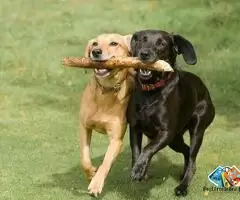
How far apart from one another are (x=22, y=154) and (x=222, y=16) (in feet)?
29.2

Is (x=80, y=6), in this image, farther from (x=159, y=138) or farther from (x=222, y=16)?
(x=159, y=138)

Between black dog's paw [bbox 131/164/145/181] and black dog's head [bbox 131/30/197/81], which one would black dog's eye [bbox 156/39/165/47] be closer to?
black dog's head [bbox 131/30/197/81]

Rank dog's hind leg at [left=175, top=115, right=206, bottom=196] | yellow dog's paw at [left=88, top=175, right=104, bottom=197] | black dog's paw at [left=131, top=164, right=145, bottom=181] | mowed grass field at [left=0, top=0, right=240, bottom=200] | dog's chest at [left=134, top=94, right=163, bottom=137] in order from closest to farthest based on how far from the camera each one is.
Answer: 1. black dog's paw at [left=131, top=164, right=145, bottom=181]
2. yellow dog's paw at [left=88, top=175, right=104, bottom=197]
3. dog's chest at [left=134, top=94, right=163, bottom=137]
4. dog's hind leg at [left=175, top=115, right=206, bottom=196]
5. mowed grass field at [left=0, top=0, right=240, bottom=200]

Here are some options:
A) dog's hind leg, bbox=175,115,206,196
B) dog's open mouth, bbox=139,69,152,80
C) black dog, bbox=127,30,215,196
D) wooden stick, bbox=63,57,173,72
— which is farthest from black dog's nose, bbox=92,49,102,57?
dog's hind leg, bbox=175,115,206,196

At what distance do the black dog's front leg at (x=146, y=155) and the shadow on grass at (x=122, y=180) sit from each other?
34.8 inches

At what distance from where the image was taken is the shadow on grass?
259 inches

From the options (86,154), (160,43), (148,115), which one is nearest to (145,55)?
(160,43)

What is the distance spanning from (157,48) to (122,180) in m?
1.80

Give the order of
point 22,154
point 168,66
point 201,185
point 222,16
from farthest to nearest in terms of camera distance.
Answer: point 222,16 → point 22,154 → point 201,185 → point 168,66

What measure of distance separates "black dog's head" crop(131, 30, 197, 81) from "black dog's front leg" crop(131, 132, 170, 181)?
595 millimetres

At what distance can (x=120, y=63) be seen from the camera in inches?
233

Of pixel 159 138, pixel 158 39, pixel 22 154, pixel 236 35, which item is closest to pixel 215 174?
pixel 159 138

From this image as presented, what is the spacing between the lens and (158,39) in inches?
236

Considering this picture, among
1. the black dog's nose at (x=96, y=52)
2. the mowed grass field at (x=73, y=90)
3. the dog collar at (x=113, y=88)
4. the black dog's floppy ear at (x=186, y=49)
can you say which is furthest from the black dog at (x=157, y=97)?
the mowed grass field at (x=73, y=90)
